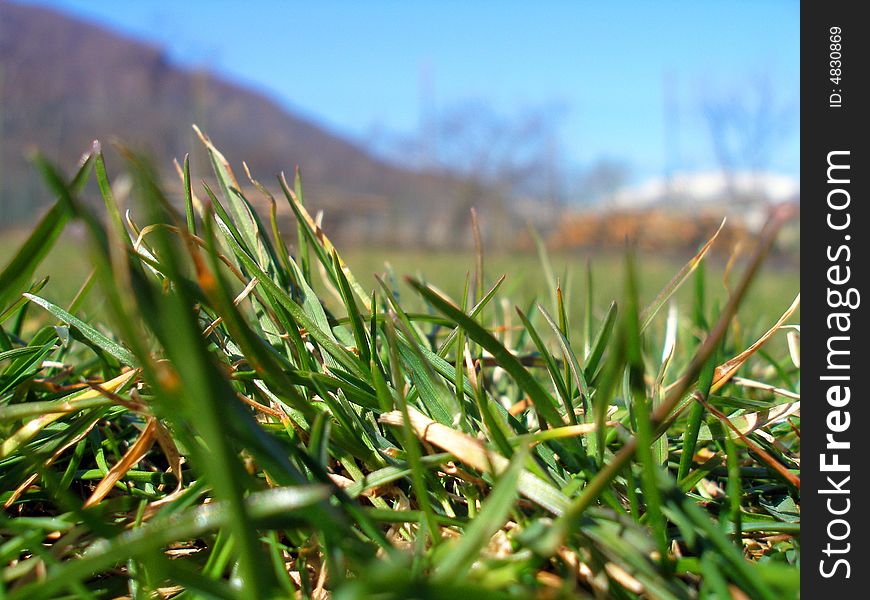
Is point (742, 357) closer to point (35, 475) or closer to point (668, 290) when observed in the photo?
point (668, 290)

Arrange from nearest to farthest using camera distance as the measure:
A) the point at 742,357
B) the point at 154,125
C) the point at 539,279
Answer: the point at 742,357
the point at 539,279
the point at 154,125

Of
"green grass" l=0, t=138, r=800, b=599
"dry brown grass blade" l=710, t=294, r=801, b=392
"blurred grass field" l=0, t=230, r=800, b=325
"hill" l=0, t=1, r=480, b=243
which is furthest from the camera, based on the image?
"hill" l=0, t=1, r=480, b=243

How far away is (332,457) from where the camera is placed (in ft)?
1.92

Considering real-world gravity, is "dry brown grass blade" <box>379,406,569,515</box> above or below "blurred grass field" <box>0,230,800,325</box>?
above

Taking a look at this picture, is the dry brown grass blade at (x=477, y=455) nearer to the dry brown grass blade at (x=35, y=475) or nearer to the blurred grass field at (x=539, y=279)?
the blurred grass field at (x=539, y=279)

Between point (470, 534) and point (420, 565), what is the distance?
5 cm

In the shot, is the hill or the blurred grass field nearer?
the blurred grass field

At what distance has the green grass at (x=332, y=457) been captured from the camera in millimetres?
356

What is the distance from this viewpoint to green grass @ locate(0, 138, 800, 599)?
36cm

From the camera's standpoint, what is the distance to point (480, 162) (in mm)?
20453

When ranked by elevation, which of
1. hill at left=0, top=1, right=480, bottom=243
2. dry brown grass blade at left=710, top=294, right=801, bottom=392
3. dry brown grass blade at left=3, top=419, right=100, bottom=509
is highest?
hill at left=0, top=1, right=480, bottom=243

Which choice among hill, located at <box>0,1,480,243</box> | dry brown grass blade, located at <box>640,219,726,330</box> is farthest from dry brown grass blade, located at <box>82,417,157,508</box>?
hill, located at <box>0,1,480,243</box>
